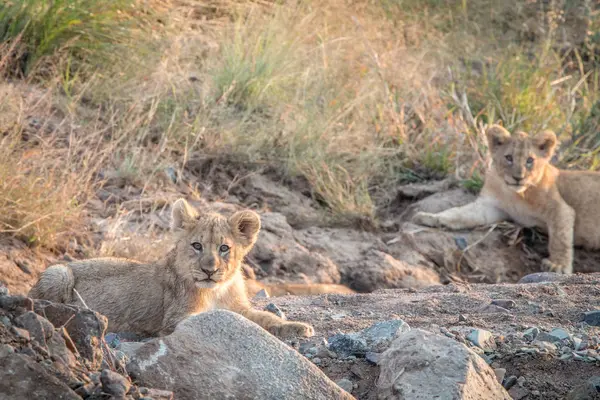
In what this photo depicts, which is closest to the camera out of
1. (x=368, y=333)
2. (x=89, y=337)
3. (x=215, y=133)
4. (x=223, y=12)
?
(x=89, y=337)

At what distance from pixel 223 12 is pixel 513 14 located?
4731 millimetres

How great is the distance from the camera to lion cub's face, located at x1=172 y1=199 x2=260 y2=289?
5.66m

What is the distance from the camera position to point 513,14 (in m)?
14.0

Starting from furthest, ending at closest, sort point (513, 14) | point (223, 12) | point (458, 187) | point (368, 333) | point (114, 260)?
point (513, 14) → point (223, 12) → point (458, 187) → point (114, 260) → point (368, 333)

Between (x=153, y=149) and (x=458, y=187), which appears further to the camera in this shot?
(x=458, y=187)

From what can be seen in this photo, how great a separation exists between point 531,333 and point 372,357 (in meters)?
1.01

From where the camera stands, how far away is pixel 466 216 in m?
9.53

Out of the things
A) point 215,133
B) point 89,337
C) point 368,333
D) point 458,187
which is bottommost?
point 458,187

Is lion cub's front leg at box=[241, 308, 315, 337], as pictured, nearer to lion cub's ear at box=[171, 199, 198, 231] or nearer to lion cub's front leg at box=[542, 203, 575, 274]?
lion cub's ear at box=[171, 199, 198, 231]

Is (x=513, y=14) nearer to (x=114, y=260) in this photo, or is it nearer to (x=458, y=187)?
(x=458, y=187)

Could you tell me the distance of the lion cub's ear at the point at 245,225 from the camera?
233 inches

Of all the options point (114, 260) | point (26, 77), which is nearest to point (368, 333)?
point (114, 260)

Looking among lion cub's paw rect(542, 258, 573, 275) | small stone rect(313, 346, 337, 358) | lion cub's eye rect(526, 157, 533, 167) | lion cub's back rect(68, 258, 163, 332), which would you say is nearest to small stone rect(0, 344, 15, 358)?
small stone rect(313, 346, 337, 358)

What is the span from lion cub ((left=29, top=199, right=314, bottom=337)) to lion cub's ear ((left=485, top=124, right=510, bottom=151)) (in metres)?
4.20
